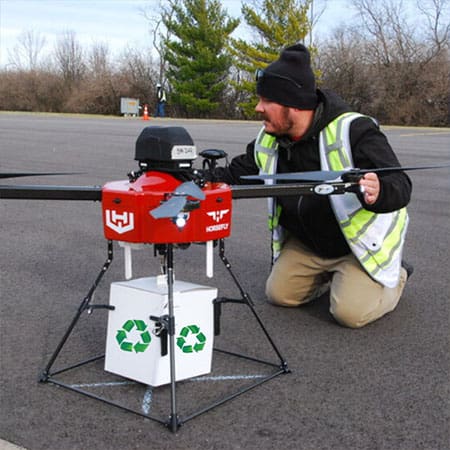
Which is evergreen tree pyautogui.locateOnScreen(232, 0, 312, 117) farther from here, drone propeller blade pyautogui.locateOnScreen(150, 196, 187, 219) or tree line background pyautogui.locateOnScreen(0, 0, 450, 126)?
drone propeller blade pyautogui.locateOnScreen(150, 196, 187, 219)

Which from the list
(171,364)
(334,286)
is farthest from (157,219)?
(334,286)

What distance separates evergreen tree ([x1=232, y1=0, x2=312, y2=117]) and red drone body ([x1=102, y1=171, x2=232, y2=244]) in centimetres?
4104

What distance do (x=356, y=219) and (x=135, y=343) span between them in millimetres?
1498

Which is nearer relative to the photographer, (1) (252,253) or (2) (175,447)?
(2) (175,447)

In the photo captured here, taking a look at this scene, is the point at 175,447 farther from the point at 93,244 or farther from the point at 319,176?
the point at 93,244

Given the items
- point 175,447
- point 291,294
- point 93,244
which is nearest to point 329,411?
point 175,447

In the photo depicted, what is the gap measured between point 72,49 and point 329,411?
6004 cm

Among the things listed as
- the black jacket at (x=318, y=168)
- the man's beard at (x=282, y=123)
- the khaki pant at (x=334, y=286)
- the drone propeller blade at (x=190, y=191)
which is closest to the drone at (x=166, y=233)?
the drone propeller blade at (x=190, y=191)

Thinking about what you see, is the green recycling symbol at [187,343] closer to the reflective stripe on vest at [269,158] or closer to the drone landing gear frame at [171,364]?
the drone landing gear frame at [171,364]

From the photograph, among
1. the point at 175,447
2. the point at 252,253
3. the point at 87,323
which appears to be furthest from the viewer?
the point at 252,253

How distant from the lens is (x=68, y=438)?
285 cm

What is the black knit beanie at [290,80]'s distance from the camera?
145 inches

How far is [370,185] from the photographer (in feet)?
10.6

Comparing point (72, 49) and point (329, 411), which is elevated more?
point (72, 49)
